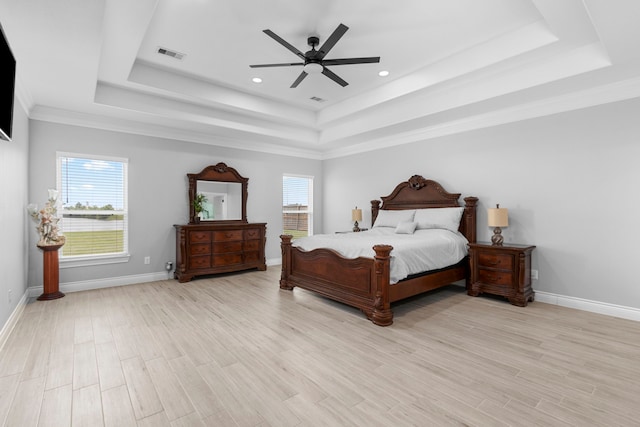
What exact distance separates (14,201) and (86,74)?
1.57 meters

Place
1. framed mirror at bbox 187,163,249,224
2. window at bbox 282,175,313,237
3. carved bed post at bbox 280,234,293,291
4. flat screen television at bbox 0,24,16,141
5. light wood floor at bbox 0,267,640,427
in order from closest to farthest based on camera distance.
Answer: light wood floor at bbox 0,267,640,427 → flat screen television at bbox 0,24,16,141 → carved bed post at bbox 280,234,293,291 → framed mirror at bbox 187,163,249,224 → window at bbox 282,175,313,237

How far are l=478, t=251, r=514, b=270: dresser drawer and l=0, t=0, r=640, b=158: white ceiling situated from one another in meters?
1.90

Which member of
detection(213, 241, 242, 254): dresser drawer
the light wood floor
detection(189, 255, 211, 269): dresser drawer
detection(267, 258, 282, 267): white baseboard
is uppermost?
detection(213, 241, 242, 254): dresser drawer

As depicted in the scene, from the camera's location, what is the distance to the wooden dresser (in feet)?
16.5

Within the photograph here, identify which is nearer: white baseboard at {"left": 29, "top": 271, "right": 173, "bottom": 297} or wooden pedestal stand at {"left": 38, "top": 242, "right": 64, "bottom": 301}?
wooden pedestal stand at {"left": 38, "top": 242, "right": 64, "bottom": 301}

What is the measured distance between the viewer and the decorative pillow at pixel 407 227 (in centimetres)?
473

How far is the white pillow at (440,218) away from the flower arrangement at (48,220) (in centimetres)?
507

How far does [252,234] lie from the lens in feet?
18.9

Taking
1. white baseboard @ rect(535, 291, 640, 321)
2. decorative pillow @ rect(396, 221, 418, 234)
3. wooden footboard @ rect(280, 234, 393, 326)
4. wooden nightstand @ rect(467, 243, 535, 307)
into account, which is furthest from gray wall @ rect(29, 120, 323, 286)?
white baseboard @ rect(535, 291, 640, 321)

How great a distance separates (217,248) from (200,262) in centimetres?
36

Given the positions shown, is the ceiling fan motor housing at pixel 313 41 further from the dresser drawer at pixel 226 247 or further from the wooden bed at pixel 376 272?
the dresser drawer at pixel 226 247

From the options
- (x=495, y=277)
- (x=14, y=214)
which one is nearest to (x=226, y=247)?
(x=14, y=214)

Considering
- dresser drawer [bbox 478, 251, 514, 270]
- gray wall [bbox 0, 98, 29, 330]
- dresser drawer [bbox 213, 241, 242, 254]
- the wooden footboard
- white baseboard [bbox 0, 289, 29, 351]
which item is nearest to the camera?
white baseboard [bbox 0, 289, 29, 351]

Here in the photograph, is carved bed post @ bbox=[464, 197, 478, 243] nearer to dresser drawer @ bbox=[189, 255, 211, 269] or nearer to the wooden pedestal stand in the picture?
dresser drawer @ bbox=[189, 255, 211, 269]
